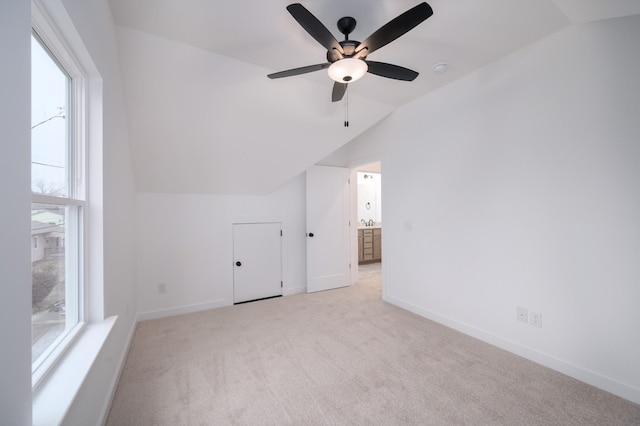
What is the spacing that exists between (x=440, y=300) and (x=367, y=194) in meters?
4.72

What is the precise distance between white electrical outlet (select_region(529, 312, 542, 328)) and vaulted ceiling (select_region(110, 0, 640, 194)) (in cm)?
219

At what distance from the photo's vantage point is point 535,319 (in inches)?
87.6

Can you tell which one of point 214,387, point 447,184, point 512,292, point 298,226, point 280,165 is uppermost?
point 280,165

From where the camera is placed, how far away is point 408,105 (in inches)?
132

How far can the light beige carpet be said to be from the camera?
163 cm

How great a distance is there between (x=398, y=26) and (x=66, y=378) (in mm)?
2413

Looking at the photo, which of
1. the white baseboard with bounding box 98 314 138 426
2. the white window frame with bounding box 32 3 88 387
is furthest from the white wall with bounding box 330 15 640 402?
the white window frame with bounding box 32 3 88 387

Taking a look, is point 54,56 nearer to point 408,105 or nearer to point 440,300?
point 408,105

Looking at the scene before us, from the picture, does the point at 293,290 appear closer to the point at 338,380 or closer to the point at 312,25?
the point at 338,380

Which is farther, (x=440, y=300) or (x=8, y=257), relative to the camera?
(x=440, y=300)

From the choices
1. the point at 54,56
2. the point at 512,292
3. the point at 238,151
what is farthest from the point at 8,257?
the point at 512,292

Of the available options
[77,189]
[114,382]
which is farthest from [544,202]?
[114,382]

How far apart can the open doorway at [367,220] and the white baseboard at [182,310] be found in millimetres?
2231

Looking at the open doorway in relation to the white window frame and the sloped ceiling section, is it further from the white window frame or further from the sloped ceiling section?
the white window frame
